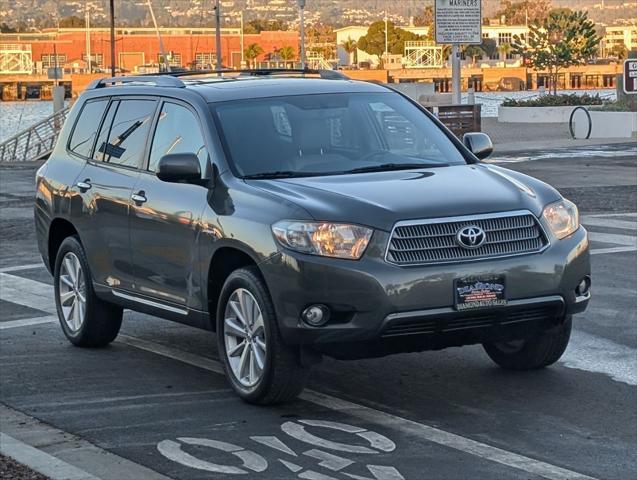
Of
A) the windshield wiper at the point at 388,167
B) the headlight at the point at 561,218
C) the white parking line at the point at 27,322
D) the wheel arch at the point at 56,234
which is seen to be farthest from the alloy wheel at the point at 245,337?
the white parking line at the point at 27,322

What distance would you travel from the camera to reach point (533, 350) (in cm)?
905

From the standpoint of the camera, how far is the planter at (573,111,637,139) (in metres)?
40.2

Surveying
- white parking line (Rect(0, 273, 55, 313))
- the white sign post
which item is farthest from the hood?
the white sign post

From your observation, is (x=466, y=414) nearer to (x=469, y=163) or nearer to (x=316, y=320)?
(x=316, y=320)

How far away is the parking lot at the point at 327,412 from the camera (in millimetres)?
7094

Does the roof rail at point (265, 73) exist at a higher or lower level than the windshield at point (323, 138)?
higher

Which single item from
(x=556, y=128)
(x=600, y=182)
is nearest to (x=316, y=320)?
(x=600, y=182)

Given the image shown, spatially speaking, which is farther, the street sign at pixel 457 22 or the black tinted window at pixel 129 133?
the street sign at pixel 457 22

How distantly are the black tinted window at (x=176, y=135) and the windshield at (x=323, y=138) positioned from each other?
187mm

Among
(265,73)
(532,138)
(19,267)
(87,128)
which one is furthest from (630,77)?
→ (532,138)

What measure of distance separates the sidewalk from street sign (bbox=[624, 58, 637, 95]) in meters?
11.4

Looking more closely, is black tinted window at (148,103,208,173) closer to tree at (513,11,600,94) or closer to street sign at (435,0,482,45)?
street sign at (435,0,482,45)

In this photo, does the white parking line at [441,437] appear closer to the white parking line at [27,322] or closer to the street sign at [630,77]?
the white parking line at [27,322]

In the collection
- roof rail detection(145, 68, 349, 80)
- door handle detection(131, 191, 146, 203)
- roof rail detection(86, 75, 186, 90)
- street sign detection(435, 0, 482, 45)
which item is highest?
street sign detection(435, 0, 482, 45)
